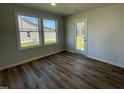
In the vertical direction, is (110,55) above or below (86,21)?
below

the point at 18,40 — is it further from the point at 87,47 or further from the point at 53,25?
the point at 87,47

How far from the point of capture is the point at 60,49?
586 cm

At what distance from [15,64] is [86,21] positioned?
379 cm

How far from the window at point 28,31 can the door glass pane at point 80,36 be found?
2216 mm

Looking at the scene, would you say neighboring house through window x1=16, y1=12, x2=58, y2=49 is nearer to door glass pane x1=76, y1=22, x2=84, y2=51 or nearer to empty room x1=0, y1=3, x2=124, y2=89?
empty room x1=0, y1=3, x2=124, y2=89

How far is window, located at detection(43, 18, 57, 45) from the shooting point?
15.7 feet

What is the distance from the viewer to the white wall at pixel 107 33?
325 cm

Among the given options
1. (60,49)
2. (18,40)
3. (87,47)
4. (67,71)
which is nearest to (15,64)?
(18,40)

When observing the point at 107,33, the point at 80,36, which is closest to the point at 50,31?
the point at 80,36

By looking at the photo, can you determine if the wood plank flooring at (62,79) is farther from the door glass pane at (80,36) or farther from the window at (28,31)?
the door glass pane at (80,36)

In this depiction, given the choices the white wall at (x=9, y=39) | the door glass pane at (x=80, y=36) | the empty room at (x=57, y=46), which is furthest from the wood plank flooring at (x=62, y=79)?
the door glass pane at (x=80, y=36)

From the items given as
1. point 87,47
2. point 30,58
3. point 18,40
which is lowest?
point 30,58

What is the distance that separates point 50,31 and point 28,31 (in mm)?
1334

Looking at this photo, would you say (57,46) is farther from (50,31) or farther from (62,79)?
(62,79)
